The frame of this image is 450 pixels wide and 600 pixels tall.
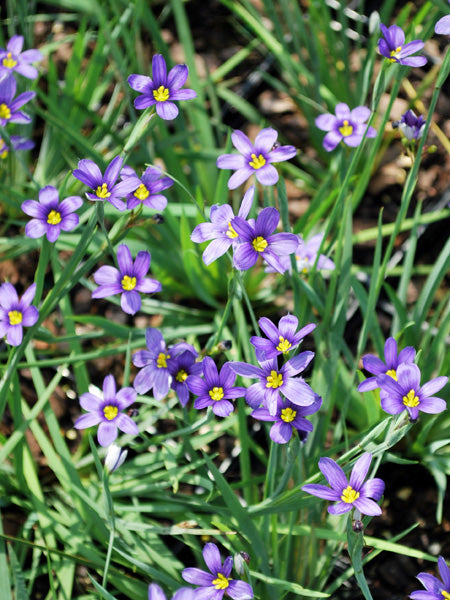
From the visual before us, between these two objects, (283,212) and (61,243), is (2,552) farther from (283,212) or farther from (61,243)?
(283,212)

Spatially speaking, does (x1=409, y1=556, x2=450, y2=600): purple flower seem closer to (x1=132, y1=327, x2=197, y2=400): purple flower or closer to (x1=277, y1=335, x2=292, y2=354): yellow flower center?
(x1=277, y1=335, x2=292, y2=354): yellow flower center

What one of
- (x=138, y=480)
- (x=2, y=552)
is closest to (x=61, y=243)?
(x=138, y=480)

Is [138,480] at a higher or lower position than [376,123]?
lower

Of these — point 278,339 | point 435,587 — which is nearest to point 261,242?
point 278,339

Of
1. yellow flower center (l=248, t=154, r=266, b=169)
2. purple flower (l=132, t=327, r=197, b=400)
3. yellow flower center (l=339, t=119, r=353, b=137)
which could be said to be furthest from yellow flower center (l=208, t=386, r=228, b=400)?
yellow flower center (l=339, t=119, r=353, b=137)

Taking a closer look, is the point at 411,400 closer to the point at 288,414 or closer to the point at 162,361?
the point at 288,414

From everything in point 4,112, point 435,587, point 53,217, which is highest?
point 4,112
